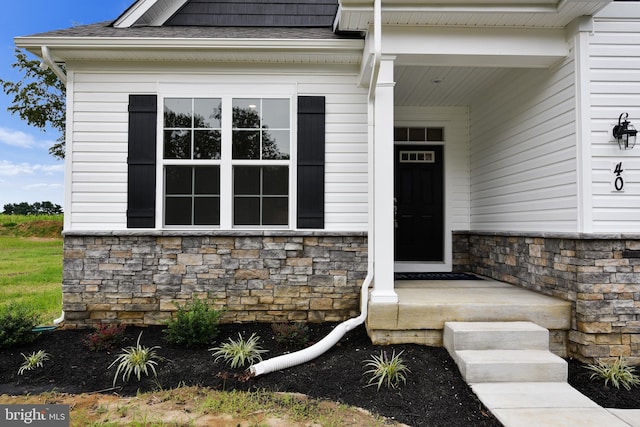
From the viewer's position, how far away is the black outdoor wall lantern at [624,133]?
Answer: 3.37 meters

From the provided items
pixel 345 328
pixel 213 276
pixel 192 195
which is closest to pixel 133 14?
pixel 192 195

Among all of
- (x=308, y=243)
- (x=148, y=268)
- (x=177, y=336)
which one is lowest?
Result: (x=177, y=336)

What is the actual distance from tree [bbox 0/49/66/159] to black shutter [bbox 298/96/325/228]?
1003 cm

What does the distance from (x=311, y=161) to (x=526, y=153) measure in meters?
2.41

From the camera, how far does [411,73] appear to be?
4.38 m

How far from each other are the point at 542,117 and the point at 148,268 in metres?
4.56

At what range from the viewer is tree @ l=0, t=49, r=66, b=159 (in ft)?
36.4

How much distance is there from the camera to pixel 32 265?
9.45m

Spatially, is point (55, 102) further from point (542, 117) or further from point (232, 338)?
point (542, 117)

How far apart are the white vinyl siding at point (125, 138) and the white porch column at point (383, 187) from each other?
2.37 ft

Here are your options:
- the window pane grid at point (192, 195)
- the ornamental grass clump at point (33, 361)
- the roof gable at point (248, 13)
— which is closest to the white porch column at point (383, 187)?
the window pane grid at point (192, 195)

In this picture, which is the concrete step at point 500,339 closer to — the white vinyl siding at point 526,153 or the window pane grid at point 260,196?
the white vinyl siding at point 526,153

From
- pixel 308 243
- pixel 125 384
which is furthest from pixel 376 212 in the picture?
pixel 125 384

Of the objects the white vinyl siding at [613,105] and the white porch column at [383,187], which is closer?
the white vinyl siding at [613,105]
